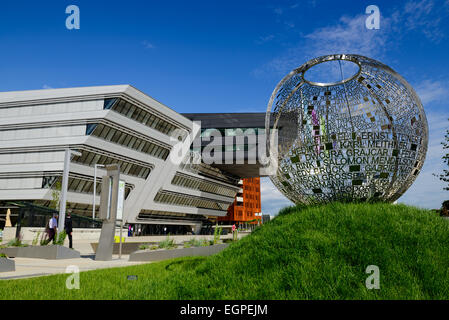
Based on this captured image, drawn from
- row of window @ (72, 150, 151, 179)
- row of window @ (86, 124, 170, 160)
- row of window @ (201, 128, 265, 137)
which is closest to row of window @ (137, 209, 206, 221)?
row of window @ (72, 150, 151, 179)

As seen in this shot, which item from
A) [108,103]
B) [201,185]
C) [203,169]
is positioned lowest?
[201,185]

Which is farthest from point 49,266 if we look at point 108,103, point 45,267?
point 108,103

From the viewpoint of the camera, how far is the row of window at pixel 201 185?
52.7 metres

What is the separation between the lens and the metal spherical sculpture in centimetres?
722

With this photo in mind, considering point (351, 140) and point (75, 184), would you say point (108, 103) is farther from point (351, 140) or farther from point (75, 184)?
point (351, 140)

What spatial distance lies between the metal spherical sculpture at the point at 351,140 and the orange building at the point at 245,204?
8458 centimetres

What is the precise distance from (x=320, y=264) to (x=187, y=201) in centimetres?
5289

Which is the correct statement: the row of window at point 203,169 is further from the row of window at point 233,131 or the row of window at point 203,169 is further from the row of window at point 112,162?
the row of window at point 112,162

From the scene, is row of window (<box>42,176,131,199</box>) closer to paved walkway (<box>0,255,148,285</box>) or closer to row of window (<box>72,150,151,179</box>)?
row of window (<box>72,150,151,179</box>)

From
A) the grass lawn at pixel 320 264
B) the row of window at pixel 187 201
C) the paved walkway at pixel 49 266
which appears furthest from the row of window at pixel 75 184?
the grass lawn at pixel 320 264

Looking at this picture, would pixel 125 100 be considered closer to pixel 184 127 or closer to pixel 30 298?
pixel 184 127

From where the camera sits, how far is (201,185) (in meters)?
59.8

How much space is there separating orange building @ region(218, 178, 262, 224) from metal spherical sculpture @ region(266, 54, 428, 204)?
8458cm

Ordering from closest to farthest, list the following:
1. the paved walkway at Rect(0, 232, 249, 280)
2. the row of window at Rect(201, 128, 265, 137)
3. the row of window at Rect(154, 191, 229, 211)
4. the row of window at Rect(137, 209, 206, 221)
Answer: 1. the paved walkway at Rect(0, 232, 249, 280)
2. the row of window at Rect(137, 209, 206, 221)
3. the row of window at Rect(154, 191, 229, 211)
4. the row of window at Rect(201, 128, 265, 137)
